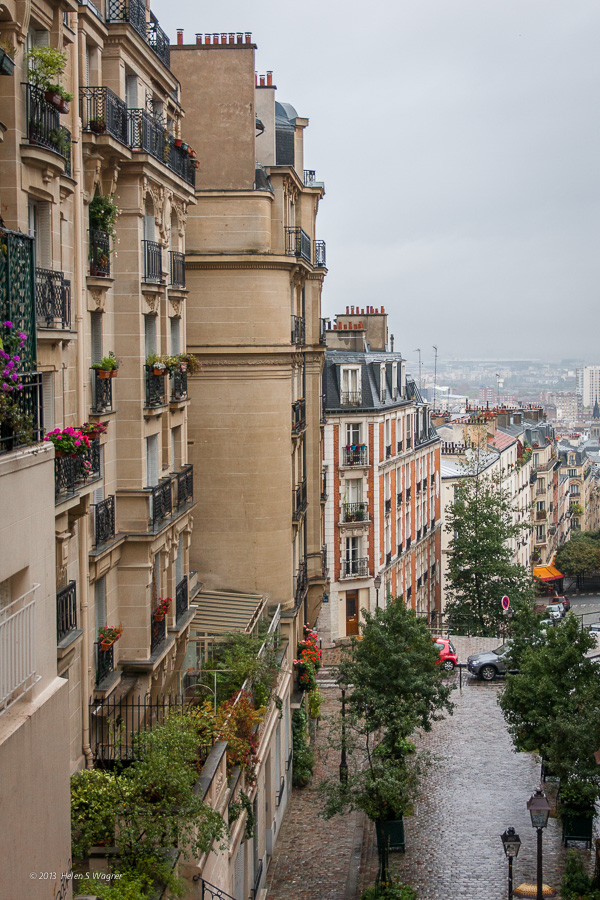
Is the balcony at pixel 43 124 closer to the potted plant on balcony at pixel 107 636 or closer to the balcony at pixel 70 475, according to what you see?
the balcony at pixel 70 475

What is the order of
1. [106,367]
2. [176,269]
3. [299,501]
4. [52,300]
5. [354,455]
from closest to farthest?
[52,300], [106,367], [176,269], [299,501], [354,455]

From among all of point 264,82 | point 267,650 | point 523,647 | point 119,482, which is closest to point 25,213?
point 119,482

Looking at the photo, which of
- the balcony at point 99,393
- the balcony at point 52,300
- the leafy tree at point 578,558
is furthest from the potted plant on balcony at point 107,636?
the leafy tree at point 578,558

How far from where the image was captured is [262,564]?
32.8 meters

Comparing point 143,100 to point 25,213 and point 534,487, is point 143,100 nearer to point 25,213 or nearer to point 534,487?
point 25,213

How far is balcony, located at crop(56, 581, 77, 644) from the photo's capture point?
1698 cm

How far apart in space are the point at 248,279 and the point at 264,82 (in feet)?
29.2

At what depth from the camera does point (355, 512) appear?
57.0m

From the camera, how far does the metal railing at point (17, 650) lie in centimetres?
959

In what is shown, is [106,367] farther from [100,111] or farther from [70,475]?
[100,111]

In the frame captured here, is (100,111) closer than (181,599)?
Yes

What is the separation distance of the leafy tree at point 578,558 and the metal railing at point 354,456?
5970 centimetres

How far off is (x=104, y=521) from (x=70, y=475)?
3804 mm

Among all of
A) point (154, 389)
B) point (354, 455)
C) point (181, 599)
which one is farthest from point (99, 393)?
point (354, 455)
